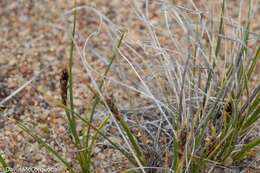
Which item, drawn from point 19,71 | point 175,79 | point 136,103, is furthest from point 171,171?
point 19,71

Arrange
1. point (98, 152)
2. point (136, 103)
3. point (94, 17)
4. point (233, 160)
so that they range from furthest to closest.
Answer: point (94, 17) → point (136, 103) → point (98, 152) → point (233, 160)

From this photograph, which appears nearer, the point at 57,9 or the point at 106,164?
the point at 106,164

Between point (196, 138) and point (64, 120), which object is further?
point (64, 120)

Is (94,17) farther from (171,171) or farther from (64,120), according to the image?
(171,171)

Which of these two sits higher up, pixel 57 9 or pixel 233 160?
pixel 57 9

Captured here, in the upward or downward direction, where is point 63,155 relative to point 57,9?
downward

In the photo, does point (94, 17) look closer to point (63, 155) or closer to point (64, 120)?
point (64, 120)

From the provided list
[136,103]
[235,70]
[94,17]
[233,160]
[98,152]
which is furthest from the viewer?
[94,17]

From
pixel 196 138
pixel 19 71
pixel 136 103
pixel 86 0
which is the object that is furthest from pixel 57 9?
pixel 196 138

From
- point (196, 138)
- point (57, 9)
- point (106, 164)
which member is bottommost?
point (106, 164)
